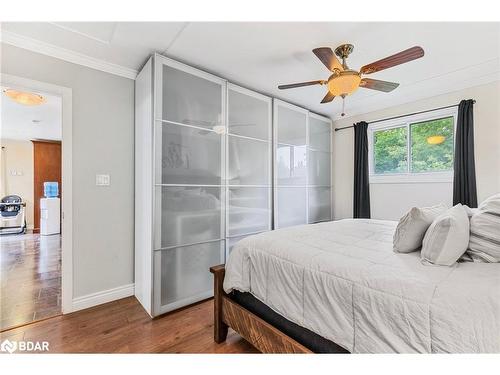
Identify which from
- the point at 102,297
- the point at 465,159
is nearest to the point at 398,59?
the point at 465,159

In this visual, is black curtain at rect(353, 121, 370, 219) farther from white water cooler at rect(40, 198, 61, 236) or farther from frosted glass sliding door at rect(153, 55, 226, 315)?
white water cooler at rect(40, 198, 61, 236)

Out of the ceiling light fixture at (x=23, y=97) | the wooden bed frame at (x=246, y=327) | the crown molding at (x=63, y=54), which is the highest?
the crown molding at (x=63, y=54)

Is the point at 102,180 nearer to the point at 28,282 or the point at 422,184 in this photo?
the point at 28,282

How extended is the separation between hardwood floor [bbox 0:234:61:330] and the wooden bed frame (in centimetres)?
160

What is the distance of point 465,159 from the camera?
9.44 ft

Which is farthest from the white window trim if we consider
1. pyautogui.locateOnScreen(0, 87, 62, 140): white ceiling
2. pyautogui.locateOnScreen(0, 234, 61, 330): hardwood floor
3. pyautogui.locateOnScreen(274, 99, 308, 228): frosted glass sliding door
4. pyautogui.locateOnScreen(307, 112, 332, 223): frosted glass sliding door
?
pyautogui.locateOnScreen(0, 87, 62, 140): white ceiling

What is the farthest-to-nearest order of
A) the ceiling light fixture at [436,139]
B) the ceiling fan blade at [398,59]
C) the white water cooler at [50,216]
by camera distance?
1. the white water cooler at [50,216]
2. the ceiling light fixture at [436,139]
3. the ceiling fan blade at [398,59]

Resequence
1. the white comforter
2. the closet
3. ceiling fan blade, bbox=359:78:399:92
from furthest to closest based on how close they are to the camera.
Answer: the closet, ceiling fan blade, bbox=359:78:399:92, the white comforter

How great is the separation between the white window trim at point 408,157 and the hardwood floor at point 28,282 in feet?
14.3

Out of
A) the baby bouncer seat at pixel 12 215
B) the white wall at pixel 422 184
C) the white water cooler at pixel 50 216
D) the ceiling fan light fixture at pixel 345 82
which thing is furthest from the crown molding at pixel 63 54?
the baby bouncer seat at pixel 12 215

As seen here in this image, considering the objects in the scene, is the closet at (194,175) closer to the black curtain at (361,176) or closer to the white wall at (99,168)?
the white wall at (99,168)

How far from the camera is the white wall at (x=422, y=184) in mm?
2776

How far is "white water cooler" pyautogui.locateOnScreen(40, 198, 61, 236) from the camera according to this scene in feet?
18.1
